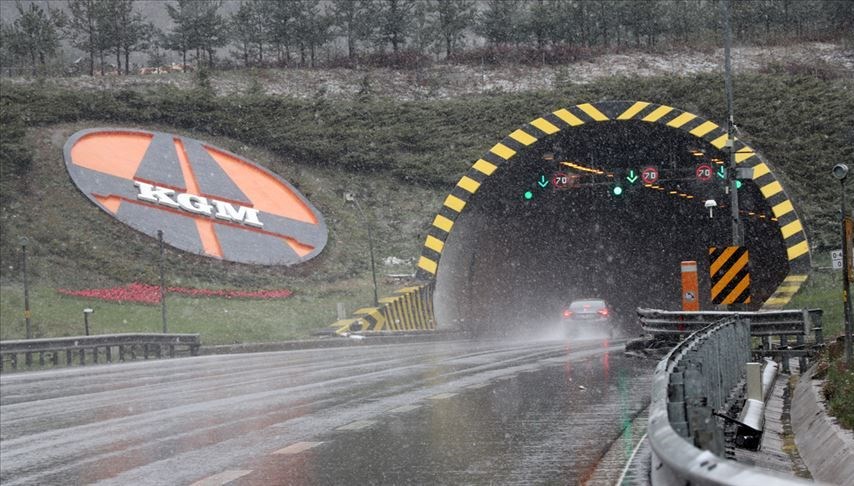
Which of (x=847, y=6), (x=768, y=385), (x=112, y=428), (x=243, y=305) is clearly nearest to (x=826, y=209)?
(x=243, y=305)

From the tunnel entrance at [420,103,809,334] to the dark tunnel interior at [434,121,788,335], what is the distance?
67mm

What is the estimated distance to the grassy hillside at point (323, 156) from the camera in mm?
50000

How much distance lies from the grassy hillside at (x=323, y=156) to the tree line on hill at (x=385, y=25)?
1768 cm

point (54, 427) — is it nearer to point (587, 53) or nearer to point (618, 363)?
point (618, 363)

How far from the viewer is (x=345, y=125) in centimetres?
7319

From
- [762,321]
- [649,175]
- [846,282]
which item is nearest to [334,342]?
[649,175]

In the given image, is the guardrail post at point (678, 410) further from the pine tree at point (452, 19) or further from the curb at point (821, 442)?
the pine tree at point (452, 19)

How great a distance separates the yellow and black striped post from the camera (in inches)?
959

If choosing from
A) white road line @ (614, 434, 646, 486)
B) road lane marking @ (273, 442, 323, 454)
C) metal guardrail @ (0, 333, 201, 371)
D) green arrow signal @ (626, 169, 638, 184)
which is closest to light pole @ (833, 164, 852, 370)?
white road line @ (614, 434, 646, 486)

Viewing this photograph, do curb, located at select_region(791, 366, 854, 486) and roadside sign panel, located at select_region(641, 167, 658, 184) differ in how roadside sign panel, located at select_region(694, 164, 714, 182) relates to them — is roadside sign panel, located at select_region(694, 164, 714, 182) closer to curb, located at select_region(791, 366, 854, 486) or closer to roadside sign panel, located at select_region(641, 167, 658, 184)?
roadside sign panel, located at select_region(641, 167, 658, 184)

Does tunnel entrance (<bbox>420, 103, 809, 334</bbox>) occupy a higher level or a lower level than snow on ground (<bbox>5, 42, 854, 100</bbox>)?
lower

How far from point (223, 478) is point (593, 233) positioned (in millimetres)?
46072

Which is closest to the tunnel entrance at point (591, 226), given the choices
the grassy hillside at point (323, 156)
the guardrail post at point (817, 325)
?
the grassy hillside at point (323, 156)

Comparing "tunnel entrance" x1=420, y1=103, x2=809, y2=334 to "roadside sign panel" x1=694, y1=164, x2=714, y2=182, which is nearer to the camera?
"tunnel entrance" x1=420, y1=103, x2=809, y2=334
